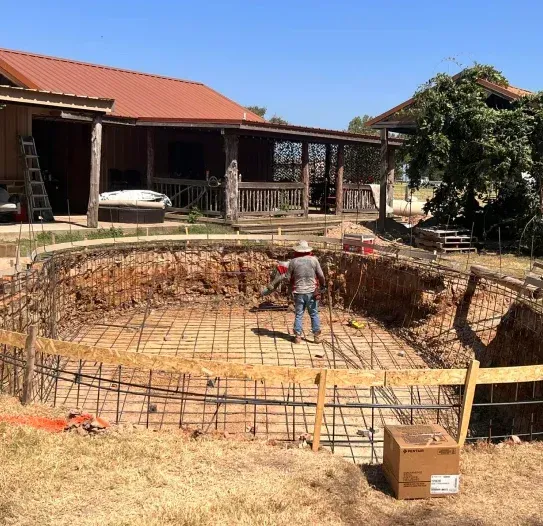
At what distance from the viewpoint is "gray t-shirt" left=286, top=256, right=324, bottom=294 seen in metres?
10.3

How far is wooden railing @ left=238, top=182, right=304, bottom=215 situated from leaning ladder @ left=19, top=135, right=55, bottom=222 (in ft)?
16.2

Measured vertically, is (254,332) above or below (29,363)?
below

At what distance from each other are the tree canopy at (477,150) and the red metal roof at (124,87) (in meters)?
5.85

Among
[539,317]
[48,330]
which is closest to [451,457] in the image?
[539,317]

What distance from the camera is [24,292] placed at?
8.66m

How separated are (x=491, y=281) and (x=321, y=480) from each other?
6.56 meters

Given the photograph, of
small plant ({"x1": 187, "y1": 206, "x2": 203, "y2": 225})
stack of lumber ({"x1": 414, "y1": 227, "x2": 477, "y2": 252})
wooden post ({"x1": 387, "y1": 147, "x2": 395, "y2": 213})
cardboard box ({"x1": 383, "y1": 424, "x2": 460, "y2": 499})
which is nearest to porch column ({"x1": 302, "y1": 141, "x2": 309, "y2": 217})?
wooden post ({"x1": 387, "y1": 147, "x2": 395, "y2": 213})

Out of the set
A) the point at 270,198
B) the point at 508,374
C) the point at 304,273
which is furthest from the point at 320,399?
the point at 270,198

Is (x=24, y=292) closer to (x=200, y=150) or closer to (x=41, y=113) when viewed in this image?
(x=41, y=113)

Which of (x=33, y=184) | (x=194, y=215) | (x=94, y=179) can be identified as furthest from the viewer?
(x=194, y=215)

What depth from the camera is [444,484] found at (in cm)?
454

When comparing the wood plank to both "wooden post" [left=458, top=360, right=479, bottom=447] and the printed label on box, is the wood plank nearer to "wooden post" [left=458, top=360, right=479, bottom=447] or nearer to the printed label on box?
"wooden post" [left=458, top=360, right=479, bottom=447]

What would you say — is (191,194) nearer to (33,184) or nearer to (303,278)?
(33,184)

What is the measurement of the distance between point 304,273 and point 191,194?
870cm
